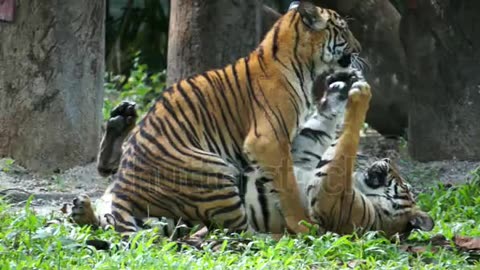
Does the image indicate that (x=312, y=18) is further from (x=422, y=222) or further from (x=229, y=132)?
(x=422, y=222)

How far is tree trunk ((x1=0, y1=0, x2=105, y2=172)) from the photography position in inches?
324

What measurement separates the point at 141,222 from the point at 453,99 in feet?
12.2

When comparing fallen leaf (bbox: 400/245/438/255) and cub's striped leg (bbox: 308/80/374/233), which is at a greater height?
cub's striped leg (bbox: 308/80/374/233)

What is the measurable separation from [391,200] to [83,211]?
5.77 feet

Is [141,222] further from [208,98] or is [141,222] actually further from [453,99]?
[453,99]

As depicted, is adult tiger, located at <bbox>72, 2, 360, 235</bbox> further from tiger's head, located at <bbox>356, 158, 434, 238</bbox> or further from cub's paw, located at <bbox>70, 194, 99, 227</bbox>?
tiger's head, located at <bbox>356, 158, 434, 238</bbox>

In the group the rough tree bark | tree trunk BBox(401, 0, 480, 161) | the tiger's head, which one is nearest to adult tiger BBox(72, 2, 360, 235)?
the tiger's head

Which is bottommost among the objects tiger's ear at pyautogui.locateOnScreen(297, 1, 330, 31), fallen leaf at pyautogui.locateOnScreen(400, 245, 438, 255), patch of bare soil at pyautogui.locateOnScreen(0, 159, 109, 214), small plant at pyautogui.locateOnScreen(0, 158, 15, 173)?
patch of bare soil at pyautogui.locateOnScreen(0, 159, 109, 214)

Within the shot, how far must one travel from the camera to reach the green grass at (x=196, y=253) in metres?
5.02

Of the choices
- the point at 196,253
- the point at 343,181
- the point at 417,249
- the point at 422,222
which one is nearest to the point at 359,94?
the point at 343,181

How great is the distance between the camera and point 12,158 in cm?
827

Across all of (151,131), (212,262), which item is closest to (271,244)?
(212,262)

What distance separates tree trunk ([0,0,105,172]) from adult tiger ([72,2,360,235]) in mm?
→ 1901

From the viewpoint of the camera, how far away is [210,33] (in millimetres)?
8305
